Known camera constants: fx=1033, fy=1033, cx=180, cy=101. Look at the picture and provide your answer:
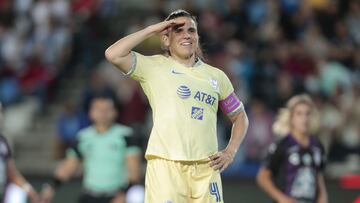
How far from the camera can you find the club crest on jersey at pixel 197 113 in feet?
22.6

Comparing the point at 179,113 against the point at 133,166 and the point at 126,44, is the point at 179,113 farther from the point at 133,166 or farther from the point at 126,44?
the point at 133,166

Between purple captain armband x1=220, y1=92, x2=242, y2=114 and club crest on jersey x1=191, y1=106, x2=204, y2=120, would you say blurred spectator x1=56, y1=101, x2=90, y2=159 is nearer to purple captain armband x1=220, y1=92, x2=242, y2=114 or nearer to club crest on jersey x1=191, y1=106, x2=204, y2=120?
purple captain armband x1=220, y1=92, x2=242, y2=114

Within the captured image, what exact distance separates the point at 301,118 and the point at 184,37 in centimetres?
245

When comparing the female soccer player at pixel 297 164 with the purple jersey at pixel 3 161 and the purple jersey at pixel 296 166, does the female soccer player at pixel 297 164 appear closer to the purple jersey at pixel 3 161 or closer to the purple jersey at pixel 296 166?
the purple jersey at pixel 296 166

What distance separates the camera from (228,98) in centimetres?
725

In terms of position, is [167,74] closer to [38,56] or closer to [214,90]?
[214,90]

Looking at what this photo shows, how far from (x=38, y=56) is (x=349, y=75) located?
518 centimetres

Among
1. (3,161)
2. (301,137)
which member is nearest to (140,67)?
(301,137)

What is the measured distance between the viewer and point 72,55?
17547 millimetres

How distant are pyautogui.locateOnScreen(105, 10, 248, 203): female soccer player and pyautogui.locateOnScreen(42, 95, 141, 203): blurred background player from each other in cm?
260

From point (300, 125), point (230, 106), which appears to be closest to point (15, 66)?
point (300, 125)

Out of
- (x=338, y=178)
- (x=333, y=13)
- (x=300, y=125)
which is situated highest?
(x=333, y=13)

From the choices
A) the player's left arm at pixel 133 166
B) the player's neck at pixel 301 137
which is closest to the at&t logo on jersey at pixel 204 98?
the player's neck at pixel 301 137

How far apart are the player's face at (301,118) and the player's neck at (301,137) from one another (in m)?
0.03
